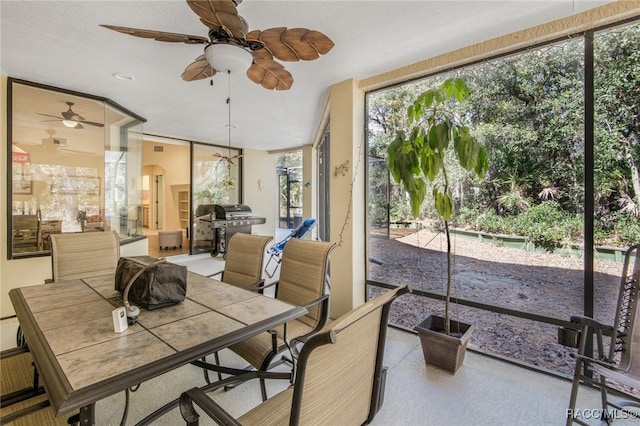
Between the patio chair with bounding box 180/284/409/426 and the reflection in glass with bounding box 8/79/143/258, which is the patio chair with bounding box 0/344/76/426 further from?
the reflection in glass with bounding box 8/79/143/258

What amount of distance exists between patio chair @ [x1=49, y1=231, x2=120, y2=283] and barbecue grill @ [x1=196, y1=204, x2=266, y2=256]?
3474mm

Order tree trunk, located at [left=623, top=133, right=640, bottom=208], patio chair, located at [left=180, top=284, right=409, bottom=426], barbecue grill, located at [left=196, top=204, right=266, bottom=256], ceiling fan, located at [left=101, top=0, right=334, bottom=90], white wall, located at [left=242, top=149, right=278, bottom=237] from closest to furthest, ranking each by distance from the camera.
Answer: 1. patio chair, located at [left=180, top=284, right=409, bottom=426]
2. ceiling fan, located at [left=101, top=0, right=334, bottom=90]
3. tree trunk, located at [left=623, top=133, right=640, bottom=208]
4. barbecue grill, located at [left=196, top=204, right=266, bottom=256]
5. white wall, located at [left=242, top=149, right=278, bottom=237]

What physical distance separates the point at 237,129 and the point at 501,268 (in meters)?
4.88

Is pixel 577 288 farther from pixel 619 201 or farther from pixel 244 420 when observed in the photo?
pixel 244 420

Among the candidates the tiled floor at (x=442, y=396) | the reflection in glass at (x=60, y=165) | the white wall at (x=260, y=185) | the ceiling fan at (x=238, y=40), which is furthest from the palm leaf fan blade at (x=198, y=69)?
the white wall at (x=260, y=185)

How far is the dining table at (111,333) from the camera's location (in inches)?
36.1

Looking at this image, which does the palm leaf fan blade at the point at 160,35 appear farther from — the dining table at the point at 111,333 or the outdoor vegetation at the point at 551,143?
the outdoor vegetation at the point at 551,143

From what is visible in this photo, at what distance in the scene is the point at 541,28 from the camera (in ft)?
7.17

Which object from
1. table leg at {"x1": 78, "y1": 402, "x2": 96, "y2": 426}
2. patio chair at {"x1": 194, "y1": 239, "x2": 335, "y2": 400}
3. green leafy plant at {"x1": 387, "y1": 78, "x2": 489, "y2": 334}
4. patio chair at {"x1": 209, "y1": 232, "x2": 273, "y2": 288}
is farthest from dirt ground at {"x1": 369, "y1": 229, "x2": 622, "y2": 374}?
table leg at {"x1": 78, "y1": 402, "x2": 96, "y2": 426}

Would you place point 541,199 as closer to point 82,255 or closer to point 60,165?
point 82,255

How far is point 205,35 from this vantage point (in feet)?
7.62

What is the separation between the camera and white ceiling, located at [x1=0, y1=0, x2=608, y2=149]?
196 centimetres

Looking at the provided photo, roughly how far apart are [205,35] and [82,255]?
218 centimetres

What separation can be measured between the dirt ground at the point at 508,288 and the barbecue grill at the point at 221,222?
14.5 feet
